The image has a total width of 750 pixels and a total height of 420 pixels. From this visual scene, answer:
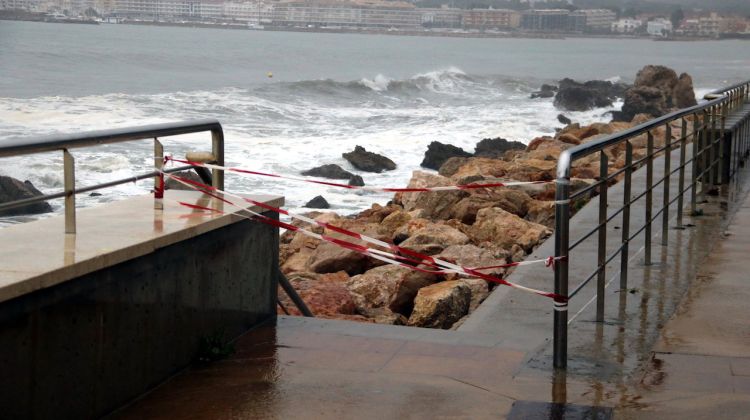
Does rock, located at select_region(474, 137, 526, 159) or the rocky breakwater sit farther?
rock, located at select_region(474, 137, 526, 159)

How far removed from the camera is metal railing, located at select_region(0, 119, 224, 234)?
460cm

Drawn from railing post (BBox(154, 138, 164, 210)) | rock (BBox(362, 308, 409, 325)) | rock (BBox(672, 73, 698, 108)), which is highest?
railing post (BBox(154, 138, 164, 210))

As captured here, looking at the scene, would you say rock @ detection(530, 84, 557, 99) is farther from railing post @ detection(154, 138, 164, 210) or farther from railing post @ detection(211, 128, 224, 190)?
railing post @ detection(154, 138, 164, 210)

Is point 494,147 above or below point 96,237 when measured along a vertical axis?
below

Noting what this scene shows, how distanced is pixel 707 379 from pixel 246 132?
112 feet

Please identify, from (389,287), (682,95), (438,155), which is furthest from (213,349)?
(682,95)

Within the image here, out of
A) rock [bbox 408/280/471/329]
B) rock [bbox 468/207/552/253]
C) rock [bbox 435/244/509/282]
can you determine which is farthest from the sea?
rock [bbox 408/280/471/329]

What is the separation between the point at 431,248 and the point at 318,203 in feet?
34.2

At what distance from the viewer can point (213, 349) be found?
5.83 metres

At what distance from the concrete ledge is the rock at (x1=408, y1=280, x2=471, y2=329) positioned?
192 cm

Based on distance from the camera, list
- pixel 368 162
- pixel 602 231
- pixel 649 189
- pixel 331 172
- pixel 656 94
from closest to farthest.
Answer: pixel 602 231 → pixel 649 189 → pixel 331 172 → pixel 368 162 → pixel 656 94

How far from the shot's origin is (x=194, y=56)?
90.2 m

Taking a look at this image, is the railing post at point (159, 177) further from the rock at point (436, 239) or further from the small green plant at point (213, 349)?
the rock at point (436, 239)

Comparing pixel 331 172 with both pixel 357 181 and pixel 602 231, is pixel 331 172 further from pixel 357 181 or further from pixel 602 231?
pixel 602 231
